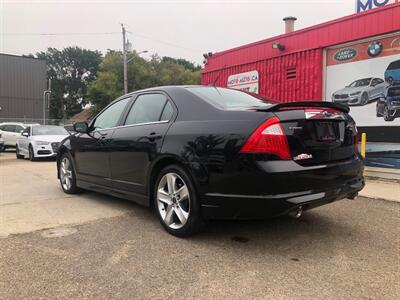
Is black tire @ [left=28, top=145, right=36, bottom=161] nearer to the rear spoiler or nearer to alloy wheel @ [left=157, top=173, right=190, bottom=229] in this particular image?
alloy wheel @ [left=157, top=173, right=190, bottom=229]

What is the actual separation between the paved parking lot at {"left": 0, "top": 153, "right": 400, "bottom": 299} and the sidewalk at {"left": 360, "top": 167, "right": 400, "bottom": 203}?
3.85 ft

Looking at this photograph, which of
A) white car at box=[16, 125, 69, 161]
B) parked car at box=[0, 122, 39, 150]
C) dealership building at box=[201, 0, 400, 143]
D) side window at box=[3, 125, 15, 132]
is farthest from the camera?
side window at box=[3, 125, 15, 132]

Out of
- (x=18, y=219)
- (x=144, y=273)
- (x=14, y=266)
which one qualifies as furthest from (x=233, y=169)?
(x=18, y=219)

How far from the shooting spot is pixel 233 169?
3.53 metres

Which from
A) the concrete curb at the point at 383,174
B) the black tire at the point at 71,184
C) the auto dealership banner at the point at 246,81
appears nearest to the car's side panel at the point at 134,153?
the black tire at the point at 71,184

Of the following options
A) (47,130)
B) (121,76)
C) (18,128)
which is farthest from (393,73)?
(121,76)

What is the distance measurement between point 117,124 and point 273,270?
2941mm

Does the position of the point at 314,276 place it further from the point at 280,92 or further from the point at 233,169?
the point at 280,92

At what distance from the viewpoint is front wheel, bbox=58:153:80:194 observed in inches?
253

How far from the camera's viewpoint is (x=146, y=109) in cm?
485

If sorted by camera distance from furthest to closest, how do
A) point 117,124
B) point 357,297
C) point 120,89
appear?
point 120,89 < point 117,124 < point 357,297

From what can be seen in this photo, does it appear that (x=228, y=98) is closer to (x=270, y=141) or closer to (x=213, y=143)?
(x=213, y=143)

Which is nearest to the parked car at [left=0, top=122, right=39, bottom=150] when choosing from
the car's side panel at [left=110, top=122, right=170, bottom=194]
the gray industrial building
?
the car's side panel at [left=110, top=122, right=170, bottom=194]

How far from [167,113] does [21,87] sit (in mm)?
40665
